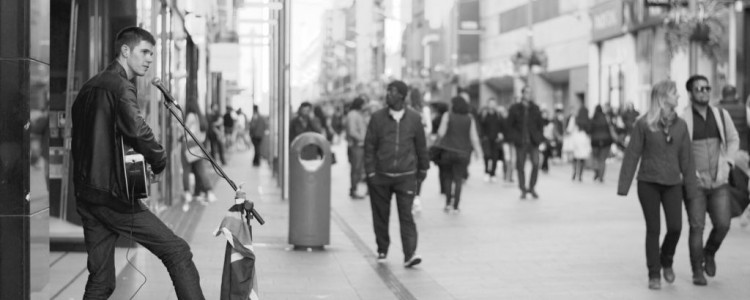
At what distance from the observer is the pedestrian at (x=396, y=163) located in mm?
11164

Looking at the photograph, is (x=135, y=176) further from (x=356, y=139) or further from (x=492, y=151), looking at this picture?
(x=492, y=151)

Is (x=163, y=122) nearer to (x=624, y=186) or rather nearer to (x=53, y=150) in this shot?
(x=53, y=150)

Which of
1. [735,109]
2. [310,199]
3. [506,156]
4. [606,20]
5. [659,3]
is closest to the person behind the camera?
[310,199]

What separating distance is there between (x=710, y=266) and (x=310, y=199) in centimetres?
403

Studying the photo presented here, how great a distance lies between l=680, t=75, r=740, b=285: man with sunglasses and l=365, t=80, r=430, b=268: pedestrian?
7.79 feet

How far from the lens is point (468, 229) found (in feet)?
49.0

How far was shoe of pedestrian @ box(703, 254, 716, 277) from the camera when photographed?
33.4ft

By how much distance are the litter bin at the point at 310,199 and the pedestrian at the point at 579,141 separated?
1381cm

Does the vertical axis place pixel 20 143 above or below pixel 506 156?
above

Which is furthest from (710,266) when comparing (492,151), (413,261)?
(492,151)

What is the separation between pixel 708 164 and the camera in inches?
396

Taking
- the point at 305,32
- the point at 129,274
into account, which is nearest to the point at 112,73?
the point at 129,274

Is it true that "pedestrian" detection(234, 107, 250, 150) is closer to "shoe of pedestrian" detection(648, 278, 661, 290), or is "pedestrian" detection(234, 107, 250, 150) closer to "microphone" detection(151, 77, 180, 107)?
"shoe of pedestrian" detection(648, 278, 661, 290)

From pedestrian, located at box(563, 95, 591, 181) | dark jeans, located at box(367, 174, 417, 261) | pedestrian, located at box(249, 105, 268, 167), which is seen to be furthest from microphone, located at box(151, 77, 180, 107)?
pedestrian, located at box(249, 105, 268, 167)
